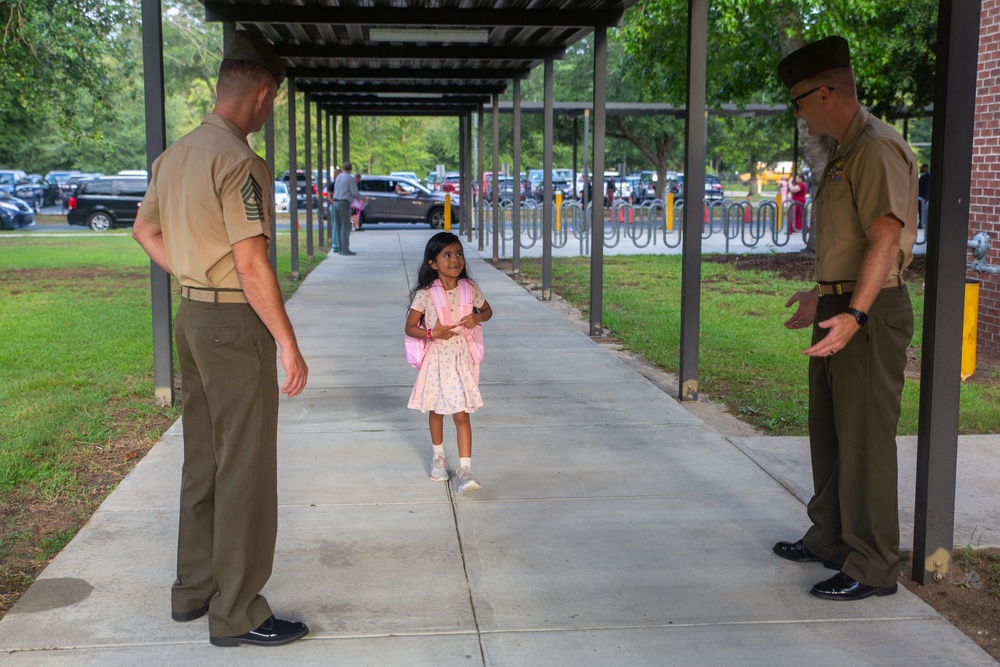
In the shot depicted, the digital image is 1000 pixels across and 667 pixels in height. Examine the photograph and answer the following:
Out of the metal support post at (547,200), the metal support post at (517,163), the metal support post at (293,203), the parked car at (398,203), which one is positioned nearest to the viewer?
the metal support post at (547,200)

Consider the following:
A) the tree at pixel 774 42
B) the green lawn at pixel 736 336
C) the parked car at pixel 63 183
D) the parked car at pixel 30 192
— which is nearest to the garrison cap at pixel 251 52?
the green lawn at pixel 736 336

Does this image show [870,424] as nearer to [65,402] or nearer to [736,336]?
[65,402]

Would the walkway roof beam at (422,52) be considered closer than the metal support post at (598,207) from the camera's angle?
No

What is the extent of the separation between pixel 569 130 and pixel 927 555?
45941 millimetres

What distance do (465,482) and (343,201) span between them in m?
17.0

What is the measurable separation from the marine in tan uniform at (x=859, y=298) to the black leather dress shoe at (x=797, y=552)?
0.32m

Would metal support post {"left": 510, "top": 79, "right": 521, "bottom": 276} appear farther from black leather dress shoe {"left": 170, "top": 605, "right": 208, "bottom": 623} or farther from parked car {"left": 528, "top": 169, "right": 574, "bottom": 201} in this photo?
parked car {"left": 528, "top": 169, "right": 574, "bottom": 201}

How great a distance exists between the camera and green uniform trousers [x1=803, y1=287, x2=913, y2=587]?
404 centimetres

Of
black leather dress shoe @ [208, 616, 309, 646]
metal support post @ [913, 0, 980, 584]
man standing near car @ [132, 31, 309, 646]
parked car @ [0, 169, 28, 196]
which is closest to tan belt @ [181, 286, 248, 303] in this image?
man standing near car @ [132, 31, 309, 646]

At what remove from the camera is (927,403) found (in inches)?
167

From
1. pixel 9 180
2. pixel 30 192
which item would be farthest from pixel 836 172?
pixel 9 180

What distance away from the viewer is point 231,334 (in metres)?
3.58

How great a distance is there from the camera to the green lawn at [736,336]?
7.61 meters

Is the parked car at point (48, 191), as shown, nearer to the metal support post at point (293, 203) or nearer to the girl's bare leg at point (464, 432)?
the metal support post at point (293, 203)
